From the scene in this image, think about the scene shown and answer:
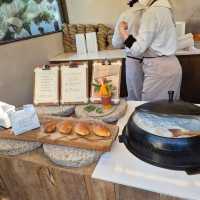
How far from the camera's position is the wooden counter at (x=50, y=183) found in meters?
0.74

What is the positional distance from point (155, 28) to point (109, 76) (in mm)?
552

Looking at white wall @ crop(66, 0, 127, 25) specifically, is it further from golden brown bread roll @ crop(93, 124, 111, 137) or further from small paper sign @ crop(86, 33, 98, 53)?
golden brown bread roll @ crop(93, 124, 111, 137)

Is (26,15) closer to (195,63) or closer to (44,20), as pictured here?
(44,20)

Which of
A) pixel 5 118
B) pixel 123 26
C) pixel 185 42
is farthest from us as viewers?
pixel 185 42

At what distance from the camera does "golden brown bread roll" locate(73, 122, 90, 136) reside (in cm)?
86


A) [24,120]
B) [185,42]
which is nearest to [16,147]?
[24,120]

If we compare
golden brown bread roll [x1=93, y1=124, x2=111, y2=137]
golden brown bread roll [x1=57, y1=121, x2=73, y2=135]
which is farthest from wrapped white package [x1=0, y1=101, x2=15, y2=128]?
golden brown bread roll [x1=93, y1=124, x2=111, y2=137]

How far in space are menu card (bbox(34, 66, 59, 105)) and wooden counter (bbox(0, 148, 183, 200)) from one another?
38 centimetres

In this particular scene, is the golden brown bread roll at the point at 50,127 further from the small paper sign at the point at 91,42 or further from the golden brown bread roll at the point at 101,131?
the small paper sign at the point at 91,42

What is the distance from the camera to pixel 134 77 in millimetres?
1874

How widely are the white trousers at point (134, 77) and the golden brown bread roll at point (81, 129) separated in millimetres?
1067

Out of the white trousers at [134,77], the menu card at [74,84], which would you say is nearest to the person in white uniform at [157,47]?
the white trousers at [134,77]

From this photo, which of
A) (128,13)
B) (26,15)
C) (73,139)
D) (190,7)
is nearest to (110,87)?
(73,139)

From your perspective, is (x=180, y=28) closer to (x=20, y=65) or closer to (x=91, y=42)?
(x=91, y=42)
